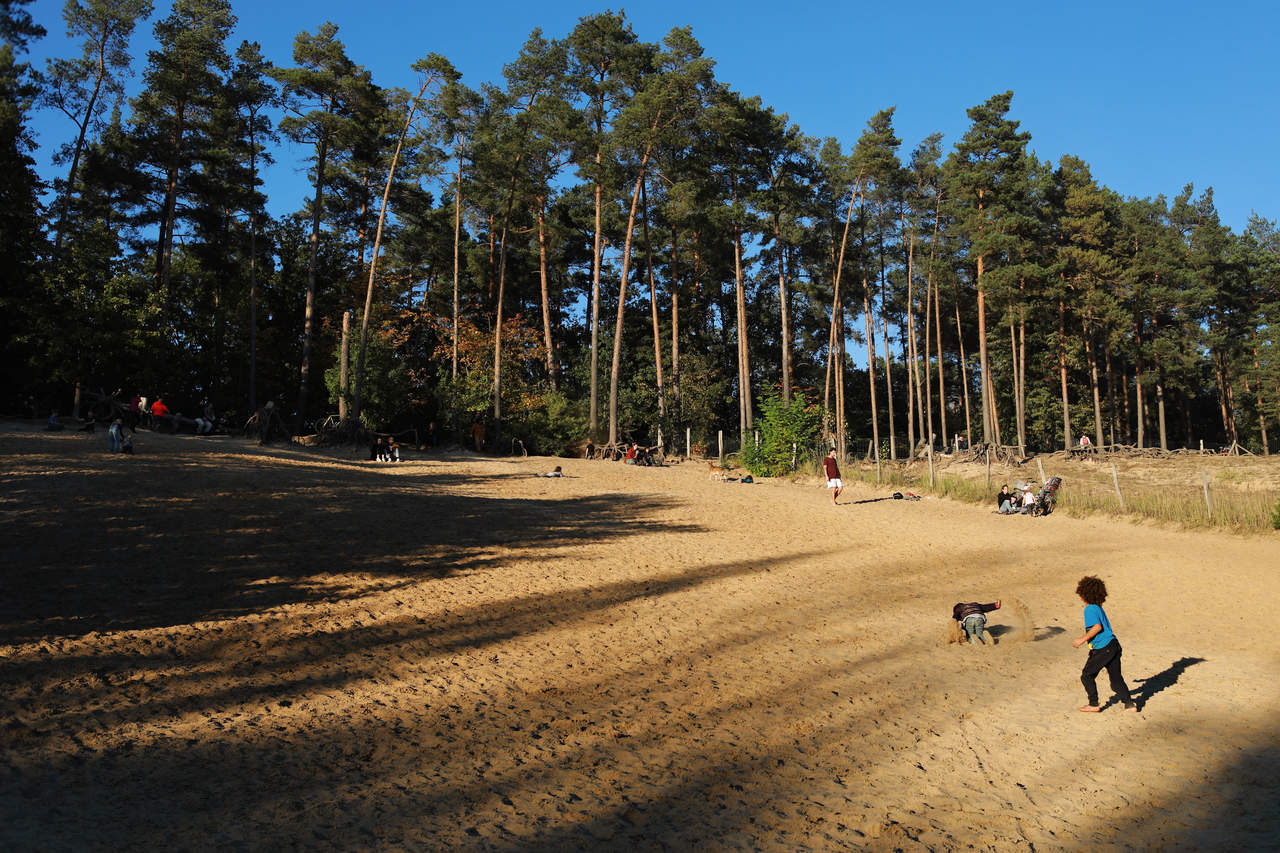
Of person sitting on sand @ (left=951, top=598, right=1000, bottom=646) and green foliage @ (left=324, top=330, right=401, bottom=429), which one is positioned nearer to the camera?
person sitting on sand @ (left=951, top=598, right=1000, bottom=646)

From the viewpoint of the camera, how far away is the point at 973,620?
961cm

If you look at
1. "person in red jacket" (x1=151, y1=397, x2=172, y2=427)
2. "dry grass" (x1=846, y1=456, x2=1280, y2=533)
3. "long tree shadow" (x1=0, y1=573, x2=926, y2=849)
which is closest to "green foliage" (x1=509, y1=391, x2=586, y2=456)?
"dry grass" (x1=846, y1=456, x2=1280, y2=533)

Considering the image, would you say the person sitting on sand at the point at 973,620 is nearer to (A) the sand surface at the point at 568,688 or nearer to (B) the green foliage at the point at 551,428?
(A) the sand surface at the point at 568,688

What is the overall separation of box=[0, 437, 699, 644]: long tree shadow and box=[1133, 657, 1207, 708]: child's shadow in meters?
8.35

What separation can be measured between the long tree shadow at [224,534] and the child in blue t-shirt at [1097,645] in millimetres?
7911

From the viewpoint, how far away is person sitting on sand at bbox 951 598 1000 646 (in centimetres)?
961

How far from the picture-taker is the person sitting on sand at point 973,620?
9609 mm

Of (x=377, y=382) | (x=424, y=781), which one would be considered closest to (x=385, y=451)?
(x=377, y=382)

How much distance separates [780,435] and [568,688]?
75.1ft

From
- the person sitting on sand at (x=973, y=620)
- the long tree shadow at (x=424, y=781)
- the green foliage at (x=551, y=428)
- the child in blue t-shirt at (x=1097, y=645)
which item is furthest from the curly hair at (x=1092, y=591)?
the green foliage at (x=551, y=428)

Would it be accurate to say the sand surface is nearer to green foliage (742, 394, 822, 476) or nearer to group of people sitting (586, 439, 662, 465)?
green foliage (742, 394, 822, 476)

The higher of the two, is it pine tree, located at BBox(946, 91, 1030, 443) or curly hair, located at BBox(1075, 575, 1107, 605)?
pine tree, located at BBox(946, 91, 1030, 443)

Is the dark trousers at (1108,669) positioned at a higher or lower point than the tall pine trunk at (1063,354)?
lower

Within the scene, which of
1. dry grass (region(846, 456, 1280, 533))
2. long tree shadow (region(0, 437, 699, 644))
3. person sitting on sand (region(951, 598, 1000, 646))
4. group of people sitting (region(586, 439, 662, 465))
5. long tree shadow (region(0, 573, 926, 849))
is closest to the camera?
long tree shadow (region(0, 573, 926, 849))
